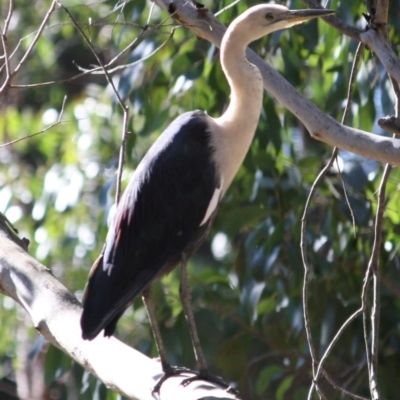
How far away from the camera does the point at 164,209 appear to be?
284 cm

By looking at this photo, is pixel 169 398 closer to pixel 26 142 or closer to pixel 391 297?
pixel 391 297

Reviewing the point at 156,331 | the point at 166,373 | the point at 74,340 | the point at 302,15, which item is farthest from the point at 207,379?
the point at 302,15

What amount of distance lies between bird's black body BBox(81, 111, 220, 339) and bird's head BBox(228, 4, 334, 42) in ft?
1.15

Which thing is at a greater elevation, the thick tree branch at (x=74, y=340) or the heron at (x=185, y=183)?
the heron at (x=185, y=183)

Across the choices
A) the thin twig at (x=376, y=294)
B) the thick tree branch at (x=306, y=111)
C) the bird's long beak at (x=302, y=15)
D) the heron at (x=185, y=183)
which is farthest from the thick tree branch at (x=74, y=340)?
the bird's long beak at (x=302, y=15)

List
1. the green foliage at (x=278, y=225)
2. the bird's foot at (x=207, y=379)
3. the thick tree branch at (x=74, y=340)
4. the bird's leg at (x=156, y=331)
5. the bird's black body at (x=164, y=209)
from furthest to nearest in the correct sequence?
the green foliage at (x=278, y=225), the bird's black body at (x=164, y=209), the bird's leg at (x=156, y=331), the bird's foot at (x=207, y=379), the thick tree branch at (x=74, y=340)

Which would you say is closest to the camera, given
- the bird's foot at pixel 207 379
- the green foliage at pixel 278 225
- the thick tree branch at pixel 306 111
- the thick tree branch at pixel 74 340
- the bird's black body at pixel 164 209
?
the thick tree branch at pixel 306 111

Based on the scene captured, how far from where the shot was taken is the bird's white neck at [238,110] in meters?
2.79

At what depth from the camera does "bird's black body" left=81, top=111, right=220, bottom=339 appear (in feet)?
8.85

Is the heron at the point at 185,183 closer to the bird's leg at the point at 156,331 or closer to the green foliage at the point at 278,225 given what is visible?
the bird's leg at the point at 156,331

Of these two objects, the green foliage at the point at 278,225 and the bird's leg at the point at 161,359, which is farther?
the green foliage at the point at 278,225

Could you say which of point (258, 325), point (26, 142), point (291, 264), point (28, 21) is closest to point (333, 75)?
point (291, 264)

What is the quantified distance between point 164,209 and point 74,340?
57cm

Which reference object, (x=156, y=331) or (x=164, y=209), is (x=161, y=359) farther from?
(x=164, y=209)
